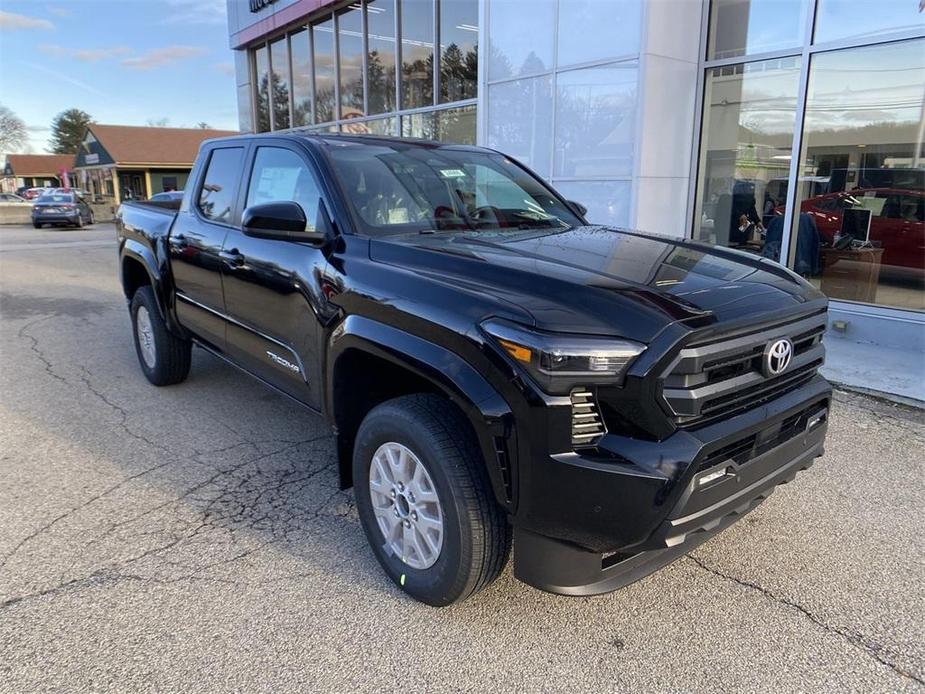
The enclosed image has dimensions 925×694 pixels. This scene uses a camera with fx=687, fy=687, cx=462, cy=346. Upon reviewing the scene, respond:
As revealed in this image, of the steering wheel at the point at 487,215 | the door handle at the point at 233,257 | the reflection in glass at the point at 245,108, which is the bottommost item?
the door handle at the point at 233,257

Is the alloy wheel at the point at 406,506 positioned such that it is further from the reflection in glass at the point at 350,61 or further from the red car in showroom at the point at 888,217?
the reflection in glass at the point at 350,61

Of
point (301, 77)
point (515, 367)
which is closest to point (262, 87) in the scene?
point (301, 77)

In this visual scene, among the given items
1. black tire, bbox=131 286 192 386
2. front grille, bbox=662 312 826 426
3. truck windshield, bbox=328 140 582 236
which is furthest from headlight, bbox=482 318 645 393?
black tire, bbox=131 286 192 386

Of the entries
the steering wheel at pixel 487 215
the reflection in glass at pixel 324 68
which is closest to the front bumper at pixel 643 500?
the steering wheel at pixel 487 215

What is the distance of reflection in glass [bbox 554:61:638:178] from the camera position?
8219mm

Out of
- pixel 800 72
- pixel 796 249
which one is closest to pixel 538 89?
pixel 800 72

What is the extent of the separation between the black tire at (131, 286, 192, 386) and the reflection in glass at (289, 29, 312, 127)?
43.3 ft

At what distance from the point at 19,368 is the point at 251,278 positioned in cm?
391

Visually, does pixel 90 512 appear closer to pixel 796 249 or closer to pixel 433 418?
pixel 433 418

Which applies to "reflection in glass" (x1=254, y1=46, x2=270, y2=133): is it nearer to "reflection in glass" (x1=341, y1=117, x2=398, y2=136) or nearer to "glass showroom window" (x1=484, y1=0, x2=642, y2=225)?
"reflection in glass" (x1=341, y1=117, x2=398, y2=136)

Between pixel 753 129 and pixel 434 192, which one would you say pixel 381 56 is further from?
pixel 434 192

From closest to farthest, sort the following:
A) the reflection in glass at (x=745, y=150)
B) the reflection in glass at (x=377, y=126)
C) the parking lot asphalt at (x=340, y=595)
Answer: the parking lot asphalt at (x=340, y=595)
the reflection in glass at (x=745, y=150)
the reflection in glass at (x=377, y=126)

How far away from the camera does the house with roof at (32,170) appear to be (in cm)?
7844

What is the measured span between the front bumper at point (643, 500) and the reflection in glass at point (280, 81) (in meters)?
18.4
